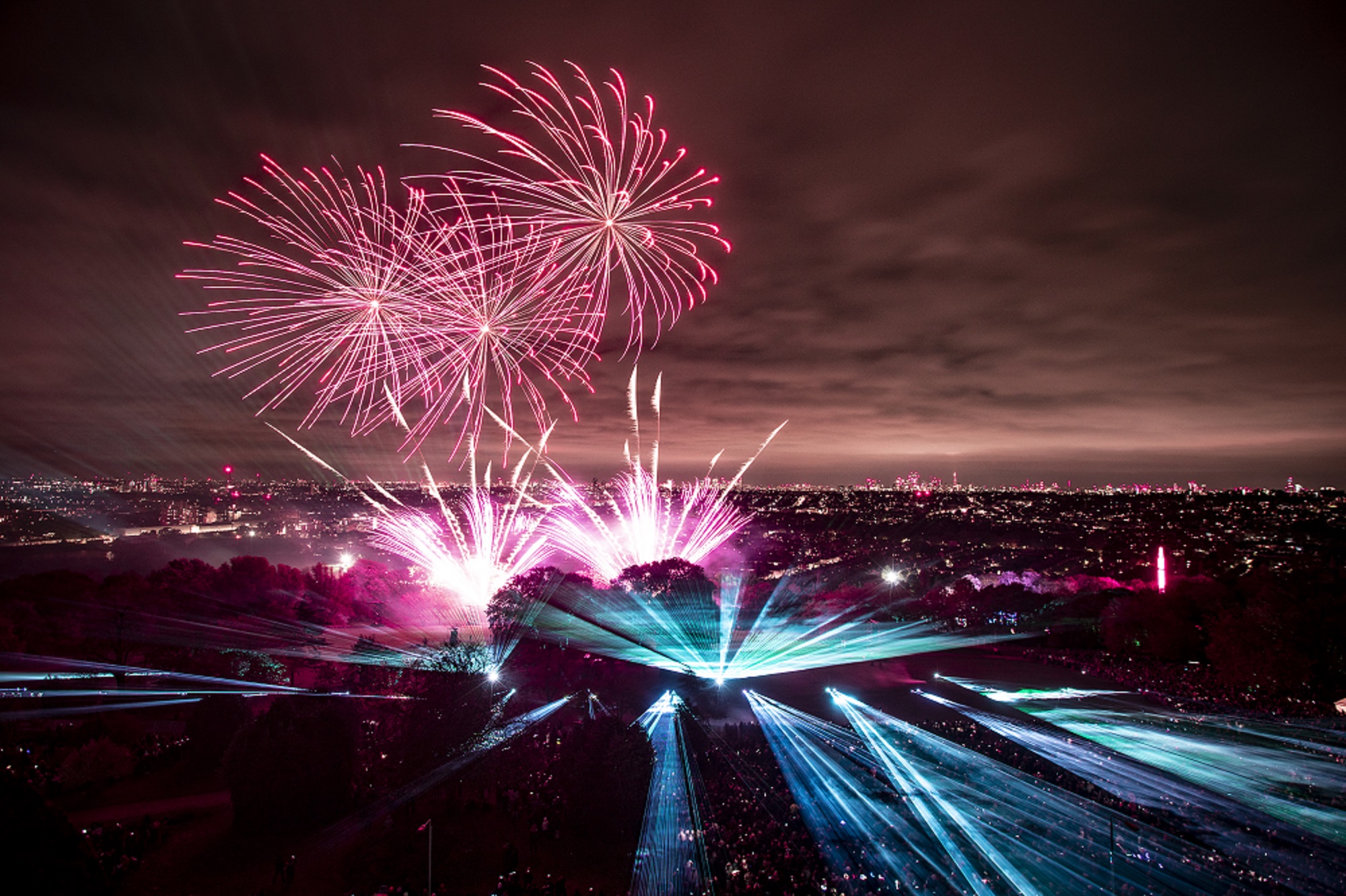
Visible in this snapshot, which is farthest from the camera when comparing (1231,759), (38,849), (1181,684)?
(1181,684)

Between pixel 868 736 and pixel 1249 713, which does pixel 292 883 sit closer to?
pixel 868 736

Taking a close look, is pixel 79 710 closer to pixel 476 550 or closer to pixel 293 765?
pixel 293 765

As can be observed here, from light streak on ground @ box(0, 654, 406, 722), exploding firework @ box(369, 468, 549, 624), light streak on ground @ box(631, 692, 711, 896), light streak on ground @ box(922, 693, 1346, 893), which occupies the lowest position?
light streak on ground @ box(631, 692, 711, 896)

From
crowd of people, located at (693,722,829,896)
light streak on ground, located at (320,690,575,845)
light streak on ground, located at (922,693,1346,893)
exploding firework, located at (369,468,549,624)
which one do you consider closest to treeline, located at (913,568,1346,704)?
light streak on ground, located at (922,693,1346,893)

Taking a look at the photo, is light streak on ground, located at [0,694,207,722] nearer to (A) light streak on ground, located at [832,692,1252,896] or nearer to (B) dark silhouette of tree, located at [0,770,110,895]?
(B) dark silhouette of tree, located at [0,770,110,895]

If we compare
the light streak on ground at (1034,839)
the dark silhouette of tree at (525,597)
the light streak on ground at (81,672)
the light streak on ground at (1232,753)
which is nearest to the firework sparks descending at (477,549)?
the dark silhouette of tree at (525,597)

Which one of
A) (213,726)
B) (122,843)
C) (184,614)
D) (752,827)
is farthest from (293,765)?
(184,614)

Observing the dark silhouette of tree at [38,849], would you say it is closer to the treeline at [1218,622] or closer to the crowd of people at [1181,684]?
the crowd of people at [1181,684]
